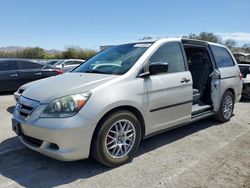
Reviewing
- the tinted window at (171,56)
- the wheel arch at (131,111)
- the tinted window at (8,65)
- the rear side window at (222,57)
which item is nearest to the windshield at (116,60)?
the tinted window at (171,56)

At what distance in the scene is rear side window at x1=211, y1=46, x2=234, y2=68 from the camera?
5984 millimetres

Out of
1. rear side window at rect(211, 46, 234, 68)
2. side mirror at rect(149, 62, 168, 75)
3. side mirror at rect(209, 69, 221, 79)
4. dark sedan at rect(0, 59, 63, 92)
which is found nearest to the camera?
side mirror at rect(149, 62, 168, 75)

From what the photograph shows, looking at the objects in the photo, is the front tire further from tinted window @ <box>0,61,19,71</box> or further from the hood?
tinted window @ <box>0,61,19,71</box>

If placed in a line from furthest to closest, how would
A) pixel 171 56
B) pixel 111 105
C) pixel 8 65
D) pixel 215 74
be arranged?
pixel 8 65
pixel 215 74
pixel 171 56
pixel 111 105

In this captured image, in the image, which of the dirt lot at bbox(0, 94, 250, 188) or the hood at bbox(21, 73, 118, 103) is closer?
the dirt lot at bbox(0, 94, 250, 188)

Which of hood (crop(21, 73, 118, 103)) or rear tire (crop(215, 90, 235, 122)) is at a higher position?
hood (crop(21, 73, 118, 103))

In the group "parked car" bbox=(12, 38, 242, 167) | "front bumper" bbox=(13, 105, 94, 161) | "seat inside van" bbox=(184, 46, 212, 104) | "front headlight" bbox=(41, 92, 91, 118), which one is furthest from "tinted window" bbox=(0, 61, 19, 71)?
"front headlight" bbox=(41, 92, 91, 118)

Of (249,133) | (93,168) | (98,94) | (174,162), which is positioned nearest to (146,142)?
(174,162)

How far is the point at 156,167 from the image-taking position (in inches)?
147

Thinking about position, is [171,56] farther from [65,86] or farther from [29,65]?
[29,65]

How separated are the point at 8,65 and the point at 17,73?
44 centimetres

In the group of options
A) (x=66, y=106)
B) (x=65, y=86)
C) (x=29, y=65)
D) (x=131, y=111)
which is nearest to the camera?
(x=66, y=106)

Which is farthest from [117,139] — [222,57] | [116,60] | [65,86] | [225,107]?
[222,57]

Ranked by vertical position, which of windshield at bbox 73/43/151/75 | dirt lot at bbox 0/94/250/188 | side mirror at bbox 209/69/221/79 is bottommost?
dirt lot at bbox 0/94/250/188
